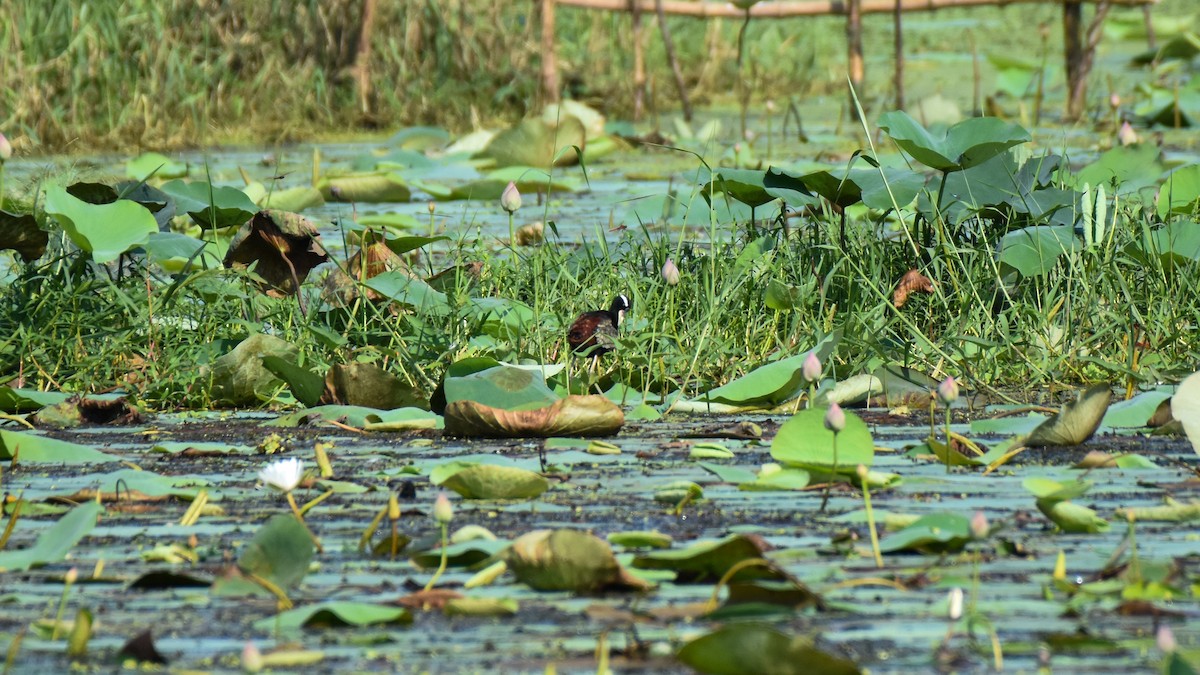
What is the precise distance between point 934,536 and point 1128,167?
2.31 meters

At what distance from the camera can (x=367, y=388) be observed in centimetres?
267

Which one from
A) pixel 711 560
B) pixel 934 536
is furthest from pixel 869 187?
pixel 711 560

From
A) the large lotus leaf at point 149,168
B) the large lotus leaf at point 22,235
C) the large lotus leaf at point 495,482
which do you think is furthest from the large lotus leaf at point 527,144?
the large lotus leaf at point 495,482

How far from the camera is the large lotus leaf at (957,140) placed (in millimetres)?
2920

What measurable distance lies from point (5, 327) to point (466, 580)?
66.3 inches

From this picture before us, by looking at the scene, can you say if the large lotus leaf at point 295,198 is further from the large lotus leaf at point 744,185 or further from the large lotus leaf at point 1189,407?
the large lotus leaf at point 1189,407

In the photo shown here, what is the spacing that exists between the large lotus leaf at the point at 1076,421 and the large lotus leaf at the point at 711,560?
72 cm

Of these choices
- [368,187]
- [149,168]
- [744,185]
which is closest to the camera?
[744,185]

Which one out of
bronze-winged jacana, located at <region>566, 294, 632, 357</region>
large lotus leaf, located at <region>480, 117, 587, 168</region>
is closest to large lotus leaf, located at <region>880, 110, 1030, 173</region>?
bronze-winged jacana, located at <region>566, 294, 632, 357</region>

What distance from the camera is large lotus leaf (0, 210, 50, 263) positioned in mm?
2891

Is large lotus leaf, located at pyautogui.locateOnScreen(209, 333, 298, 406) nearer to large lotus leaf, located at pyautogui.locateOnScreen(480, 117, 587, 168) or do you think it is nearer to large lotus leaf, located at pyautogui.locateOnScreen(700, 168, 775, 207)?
large lotus leaf, located at pyautogui.locateOnScreen(700, 168, 775, 207)

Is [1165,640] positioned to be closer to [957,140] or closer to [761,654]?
[761,654]

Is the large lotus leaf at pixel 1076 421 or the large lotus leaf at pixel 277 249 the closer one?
the large lotus leaf at pixel 1076 421

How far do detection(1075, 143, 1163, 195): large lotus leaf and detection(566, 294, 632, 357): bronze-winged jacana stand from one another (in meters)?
1.45
